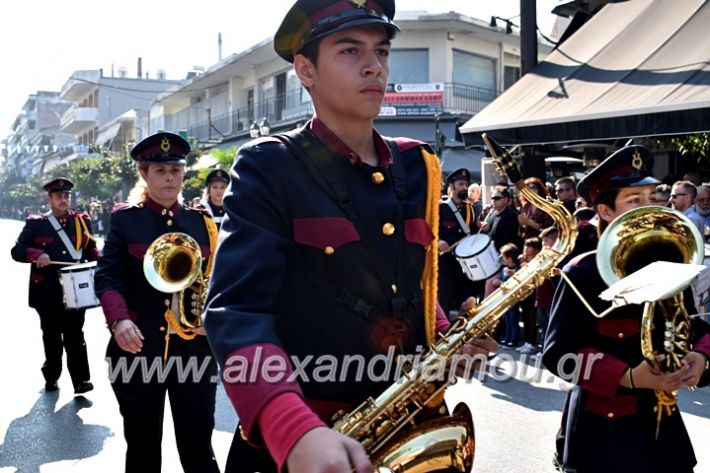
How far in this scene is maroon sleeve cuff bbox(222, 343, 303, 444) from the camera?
1.47m

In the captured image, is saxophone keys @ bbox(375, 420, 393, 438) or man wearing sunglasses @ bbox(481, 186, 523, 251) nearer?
saxophone keys @ bbox(375, 420, 393, 438)

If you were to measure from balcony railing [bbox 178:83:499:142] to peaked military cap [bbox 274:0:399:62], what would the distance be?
21899 mm

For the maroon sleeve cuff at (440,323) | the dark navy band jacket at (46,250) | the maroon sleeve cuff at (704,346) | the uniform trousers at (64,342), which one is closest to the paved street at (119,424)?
the uniform trousers at (64,342)

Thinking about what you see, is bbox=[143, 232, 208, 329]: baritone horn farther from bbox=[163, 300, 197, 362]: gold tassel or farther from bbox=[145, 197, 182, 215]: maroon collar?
bbox=[145, 197, 182, 215]: maroon collar

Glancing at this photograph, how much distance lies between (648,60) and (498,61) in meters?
19.2

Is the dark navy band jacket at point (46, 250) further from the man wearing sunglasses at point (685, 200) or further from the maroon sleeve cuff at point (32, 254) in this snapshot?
the man wearing sunglasses at point (685, 200)

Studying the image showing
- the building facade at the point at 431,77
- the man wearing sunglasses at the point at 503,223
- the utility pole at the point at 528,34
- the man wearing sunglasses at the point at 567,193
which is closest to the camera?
the man wearing sunglasses at the point at 567,193

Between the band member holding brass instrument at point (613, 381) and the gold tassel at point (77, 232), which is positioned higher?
the gold tassel at point (77, 232)

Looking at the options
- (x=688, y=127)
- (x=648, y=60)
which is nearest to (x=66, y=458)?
(x=688, y=127)

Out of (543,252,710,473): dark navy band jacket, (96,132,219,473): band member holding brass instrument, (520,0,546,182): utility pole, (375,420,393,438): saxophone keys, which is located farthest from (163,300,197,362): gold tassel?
(520,0,546,182): utility pole

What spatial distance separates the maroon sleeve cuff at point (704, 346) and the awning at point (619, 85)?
384 centimetres

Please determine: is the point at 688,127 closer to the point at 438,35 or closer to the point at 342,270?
the point at 342,270

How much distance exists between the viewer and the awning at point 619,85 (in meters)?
6.51

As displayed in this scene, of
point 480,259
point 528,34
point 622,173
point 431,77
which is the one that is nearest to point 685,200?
point 480,259
